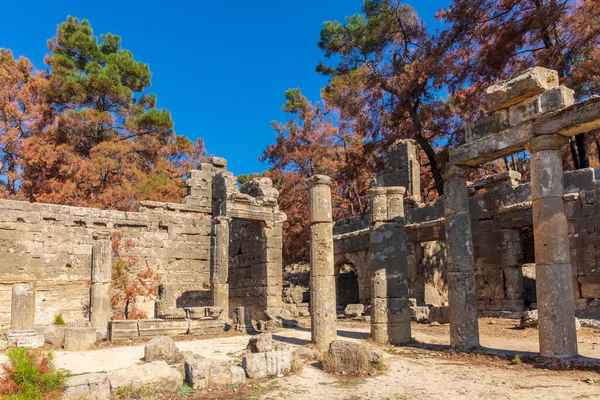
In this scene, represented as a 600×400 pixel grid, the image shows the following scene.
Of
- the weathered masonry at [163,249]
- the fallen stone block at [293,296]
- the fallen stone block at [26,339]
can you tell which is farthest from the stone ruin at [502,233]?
the fallen stone block at [26,339]

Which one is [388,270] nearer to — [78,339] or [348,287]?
[78,339]

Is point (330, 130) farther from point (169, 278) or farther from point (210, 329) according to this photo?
point (210, 329)

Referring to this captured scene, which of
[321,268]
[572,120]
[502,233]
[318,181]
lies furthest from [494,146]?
[502,233]

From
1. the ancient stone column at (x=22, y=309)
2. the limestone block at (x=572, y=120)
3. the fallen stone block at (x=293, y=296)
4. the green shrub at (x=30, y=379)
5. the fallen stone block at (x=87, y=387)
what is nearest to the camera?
the green shrub at (x=30, y=379)

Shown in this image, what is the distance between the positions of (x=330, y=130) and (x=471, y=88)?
12.6m

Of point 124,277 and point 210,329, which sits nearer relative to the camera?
point 210,329

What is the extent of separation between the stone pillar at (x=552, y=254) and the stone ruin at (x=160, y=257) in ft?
30.1

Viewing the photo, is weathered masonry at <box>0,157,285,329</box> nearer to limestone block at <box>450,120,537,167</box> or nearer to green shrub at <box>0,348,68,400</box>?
green shrub at <box>0,348,68,400</box>

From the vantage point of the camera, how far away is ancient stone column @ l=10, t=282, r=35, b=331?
12.8 metres

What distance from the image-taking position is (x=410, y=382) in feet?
25.2

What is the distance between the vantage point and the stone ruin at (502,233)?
29.3 ft

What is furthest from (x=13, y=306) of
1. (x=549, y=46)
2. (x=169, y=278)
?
(x=549, y=46)

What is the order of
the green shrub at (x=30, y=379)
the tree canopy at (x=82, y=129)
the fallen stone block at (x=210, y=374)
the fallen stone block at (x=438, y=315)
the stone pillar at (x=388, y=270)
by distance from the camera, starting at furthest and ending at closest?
the tree canopy at (x=82, y=129) < the fallen stone block at (x=438, y=315) < the stone pillar at (x=388, y=270) < the fallen stone block at (x=210, y=374) < the green shrub at (x=30, y=379)

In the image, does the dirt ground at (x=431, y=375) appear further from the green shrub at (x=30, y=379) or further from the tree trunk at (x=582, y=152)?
the tree trunk at (x=582, y=152)
